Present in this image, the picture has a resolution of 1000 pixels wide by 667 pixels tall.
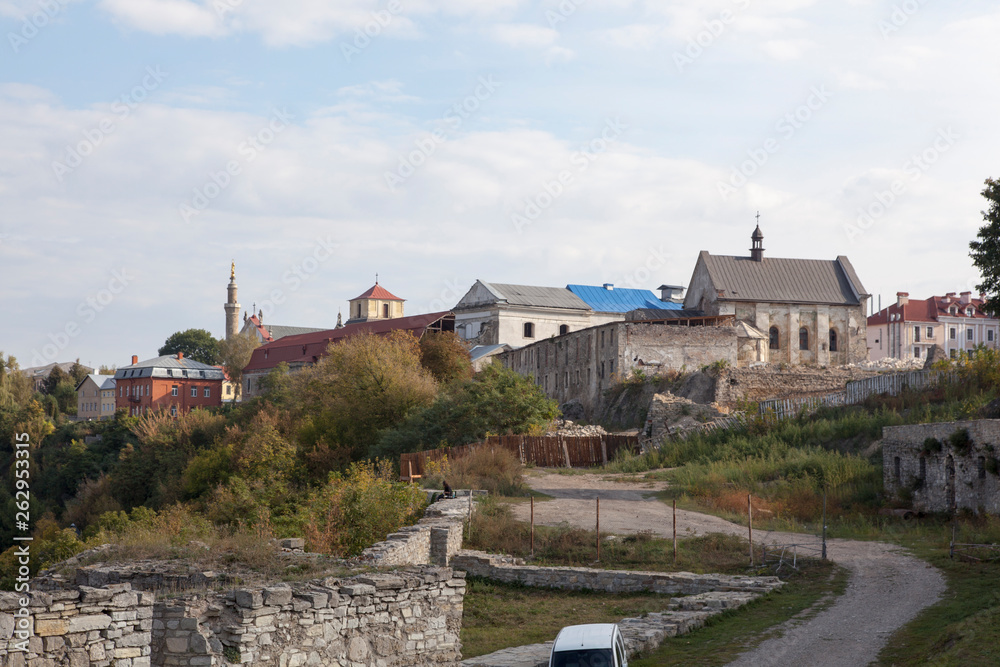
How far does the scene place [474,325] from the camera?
273 ft

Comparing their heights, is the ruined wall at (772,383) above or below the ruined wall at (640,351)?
below

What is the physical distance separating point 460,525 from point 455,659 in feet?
32.5

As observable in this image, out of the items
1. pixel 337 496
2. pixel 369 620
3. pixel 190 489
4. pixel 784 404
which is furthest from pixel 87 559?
pixel 190 489

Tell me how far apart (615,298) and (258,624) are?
266ft

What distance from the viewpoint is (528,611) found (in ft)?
57.6

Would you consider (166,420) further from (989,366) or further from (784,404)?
(989,366)

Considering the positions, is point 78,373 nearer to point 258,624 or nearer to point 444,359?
point 444,359

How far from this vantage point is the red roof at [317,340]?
3398 inches

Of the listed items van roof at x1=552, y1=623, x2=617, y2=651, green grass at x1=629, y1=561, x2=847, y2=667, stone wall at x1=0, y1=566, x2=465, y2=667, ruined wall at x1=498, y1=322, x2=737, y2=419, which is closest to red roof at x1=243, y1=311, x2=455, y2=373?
ruined wall at x1=498, y1=322, x2=737, y2=419

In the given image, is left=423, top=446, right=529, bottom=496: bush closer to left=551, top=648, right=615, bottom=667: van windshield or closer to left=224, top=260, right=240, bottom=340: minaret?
left=551, top=648, right=615, bottom=667: van windshield

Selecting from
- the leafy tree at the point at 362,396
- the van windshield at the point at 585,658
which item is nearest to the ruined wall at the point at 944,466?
the van windshield at the point at 585,658

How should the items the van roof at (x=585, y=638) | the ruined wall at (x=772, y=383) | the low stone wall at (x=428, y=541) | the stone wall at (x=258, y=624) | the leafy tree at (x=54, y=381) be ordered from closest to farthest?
1. the stone wall at (x=258, y=624)
2. the van roof at (x=585, y=638)
3. the low stone wall at (x=428, y=541)
4. the ruined wall at (x=772, y=383)
5. the leafy tree at (x=54, y=381)

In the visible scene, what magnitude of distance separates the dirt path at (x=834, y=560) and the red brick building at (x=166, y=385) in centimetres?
7934

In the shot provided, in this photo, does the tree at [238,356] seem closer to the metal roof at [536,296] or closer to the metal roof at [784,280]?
the metal roof at [536,296]
